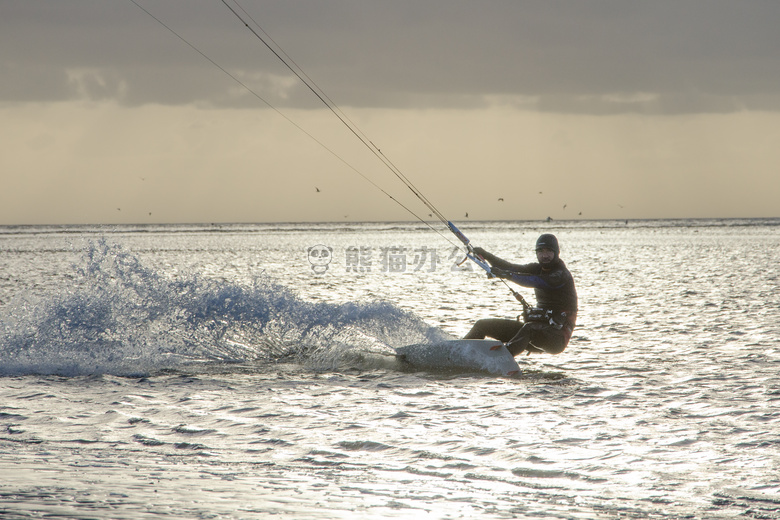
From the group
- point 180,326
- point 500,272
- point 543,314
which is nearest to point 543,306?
point 543,314

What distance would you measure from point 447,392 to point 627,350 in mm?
5012

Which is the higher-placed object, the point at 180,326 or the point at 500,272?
the point at 500,272

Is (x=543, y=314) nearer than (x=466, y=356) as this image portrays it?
No

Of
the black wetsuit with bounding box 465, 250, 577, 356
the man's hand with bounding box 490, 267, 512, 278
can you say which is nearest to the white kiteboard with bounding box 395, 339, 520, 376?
the black wetsuit with bounding box 465, 250, 577, 356

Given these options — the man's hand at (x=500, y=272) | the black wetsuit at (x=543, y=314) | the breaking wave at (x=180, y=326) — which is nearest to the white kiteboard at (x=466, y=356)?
the black wetsuit at (x=543, y=314)

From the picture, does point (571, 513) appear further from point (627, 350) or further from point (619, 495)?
point (627, 350)

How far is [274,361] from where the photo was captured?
42.5 ft

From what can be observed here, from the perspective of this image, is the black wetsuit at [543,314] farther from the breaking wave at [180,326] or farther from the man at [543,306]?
the breaking wave at [180,326]

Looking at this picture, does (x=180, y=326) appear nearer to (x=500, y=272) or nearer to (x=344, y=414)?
(x=500, y=272)

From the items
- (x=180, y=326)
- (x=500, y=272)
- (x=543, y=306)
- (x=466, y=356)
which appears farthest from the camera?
Answer: (x=180, y=326)

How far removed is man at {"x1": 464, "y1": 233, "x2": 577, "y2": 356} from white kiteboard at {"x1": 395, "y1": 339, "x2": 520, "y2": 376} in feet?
1.15

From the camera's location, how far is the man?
11961 mm

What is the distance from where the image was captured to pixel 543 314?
39.6 feet

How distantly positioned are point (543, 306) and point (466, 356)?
148 centimetres
